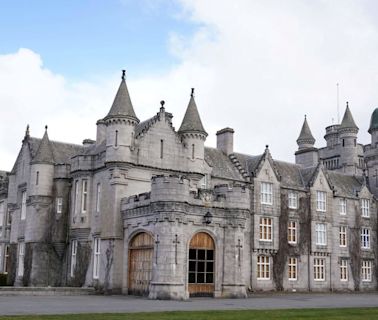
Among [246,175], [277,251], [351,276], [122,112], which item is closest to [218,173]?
[246,175]

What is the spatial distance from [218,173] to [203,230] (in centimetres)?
1244

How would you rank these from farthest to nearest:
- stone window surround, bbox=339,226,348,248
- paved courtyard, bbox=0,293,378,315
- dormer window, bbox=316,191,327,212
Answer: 1. stone window surround, bbox=339,226,348,248
2. dormer window, bbox=316,191,327,212
3. paved courtyard, bbox=0,293,378,315

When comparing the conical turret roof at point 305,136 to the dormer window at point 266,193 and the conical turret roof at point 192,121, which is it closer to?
the dormer window at point 266,193

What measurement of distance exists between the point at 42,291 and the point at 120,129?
1094 centimetres

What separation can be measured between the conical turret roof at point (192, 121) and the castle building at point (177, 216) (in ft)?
0.33

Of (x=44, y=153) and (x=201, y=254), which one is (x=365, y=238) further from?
(x=44, y=153)

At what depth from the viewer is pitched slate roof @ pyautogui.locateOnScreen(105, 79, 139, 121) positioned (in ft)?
122

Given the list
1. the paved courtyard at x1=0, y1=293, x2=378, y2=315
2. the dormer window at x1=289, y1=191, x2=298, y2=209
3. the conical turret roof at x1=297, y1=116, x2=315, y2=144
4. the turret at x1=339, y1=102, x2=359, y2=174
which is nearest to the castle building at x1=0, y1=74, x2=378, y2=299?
the dormer window at x1=289, y1=191, x2=298, y2=209

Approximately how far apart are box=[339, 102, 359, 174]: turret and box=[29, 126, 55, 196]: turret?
3295cm

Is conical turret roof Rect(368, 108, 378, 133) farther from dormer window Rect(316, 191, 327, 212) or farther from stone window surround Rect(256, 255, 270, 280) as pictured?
stone window surround Rect(256, 255, 270, 280)

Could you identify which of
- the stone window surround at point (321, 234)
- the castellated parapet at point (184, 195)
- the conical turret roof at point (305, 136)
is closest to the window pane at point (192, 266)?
the castellated parapet at point (184, 195)

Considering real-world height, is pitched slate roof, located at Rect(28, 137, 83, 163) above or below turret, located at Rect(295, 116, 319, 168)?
below

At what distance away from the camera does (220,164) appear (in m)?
47.5

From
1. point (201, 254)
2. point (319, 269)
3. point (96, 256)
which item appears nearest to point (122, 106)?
point (96, 256)
